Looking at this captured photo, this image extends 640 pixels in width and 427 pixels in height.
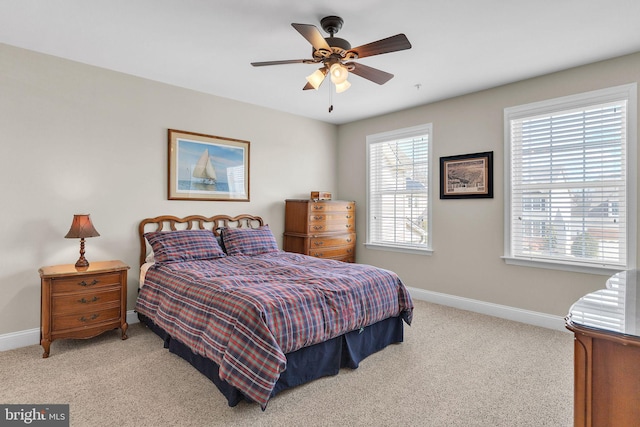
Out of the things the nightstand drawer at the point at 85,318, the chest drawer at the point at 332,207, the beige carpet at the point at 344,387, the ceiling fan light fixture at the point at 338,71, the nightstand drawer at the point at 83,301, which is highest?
the ceiling fan light fixture at the point at 338,71

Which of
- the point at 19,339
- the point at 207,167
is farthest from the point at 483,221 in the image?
the point at 19,339

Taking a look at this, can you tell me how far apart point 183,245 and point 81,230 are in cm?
88

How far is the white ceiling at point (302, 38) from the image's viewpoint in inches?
93.4

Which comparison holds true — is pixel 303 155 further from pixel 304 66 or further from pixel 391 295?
pixel 391 295

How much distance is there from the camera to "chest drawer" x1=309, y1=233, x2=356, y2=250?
4688 millimetres

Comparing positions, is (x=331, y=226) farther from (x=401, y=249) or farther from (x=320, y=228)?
(x=401, y=249)

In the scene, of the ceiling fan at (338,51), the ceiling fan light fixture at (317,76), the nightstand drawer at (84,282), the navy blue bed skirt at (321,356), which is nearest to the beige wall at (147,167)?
the nightstand drawer at (84,282)

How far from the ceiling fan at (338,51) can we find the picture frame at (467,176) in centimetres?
191

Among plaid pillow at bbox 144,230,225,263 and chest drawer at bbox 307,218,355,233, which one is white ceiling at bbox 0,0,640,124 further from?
chest drawer at bbox 307,218,355,233

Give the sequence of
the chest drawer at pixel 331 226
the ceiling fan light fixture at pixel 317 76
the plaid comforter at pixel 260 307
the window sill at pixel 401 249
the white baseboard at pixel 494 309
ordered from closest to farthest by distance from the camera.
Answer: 1. the plaid comforter at pixel 260 307
2. the ceiling fan light fixture at pixel 317 76
3. the white baseboard at pixel 494 309
4. the window sill at pixel 401 249
5. the chest drawer at pixel 331 226

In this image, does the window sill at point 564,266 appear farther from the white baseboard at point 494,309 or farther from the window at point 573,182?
Result: the white baseboard at point 494,309

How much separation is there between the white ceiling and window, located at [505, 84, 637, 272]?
1.48ft

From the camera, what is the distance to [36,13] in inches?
97.7

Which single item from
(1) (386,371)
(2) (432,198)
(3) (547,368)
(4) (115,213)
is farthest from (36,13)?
(3) (547,368)
